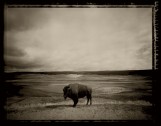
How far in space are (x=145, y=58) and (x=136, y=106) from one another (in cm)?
67

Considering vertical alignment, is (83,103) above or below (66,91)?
below

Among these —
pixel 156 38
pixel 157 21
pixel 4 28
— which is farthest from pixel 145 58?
pixel 4 28

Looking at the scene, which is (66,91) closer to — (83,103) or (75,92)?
(75,92)

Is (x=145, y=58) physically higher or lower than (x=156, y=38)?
lower

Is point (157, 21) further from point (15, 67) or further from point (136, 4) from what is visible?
point (15, 67)

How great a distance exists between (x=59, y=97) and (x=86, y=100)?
0.38m

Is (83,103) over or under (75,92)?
under

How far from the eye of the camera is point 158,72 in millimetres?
2355

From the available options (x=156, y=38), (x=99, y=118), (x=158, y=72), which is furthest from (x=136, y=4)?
(x=99, y=118)

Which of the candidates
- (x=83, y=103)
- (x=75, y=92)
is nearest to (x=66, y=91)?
(x=75, y=92)

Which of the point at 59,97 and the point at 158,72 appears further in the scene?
the point at 59,97

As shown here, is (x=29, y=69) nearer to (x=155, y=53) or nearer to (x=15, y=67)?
→ (x=15, y=67)

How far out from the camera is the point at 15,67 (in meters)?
2.51

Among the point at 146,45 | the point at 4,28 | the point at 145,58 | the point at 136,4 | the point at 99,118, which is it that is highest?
the point at 136,4
